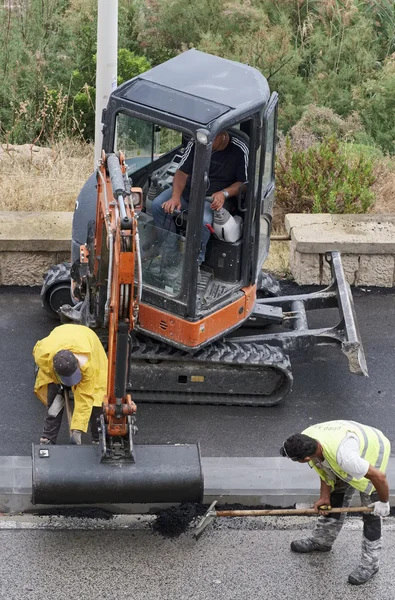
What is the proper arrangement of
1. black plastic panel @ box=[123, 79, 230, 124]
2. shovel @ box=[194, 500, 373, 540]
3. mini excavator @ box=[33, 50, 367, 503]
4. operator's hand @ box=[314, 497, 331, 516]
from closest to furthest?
shovel @ box=[194, 500, 373, 540], operator's hand @ box=[314, 497, 331, 516], mini excavator @ box=[33, 50, 367, 503], black plastic panel @ box=[123, 79, 230, 124]

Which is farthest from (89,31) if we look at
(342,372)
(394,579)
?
(394,579)

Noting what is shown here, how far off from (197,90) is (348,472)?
122 inches

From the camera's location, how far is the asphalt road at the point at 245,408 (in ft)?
24.7

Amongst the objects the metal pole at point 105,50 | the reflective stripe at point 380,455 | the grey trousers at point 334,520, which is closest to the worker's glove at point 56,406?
the grey trousers at point 334,520

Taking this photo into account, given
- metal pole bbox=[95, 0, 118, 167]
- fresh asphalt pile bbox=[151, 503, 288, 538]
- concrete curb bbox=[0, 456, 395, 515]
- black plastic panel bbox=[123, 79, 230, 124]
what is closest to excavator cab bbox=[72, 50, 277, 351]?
black plastic panel bbox=[123, 79, 230, 124]

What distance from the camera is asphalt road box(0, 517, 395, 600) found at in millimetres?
6008

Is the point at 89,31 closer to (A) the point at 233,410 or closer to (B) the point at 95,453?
(A) the point at 233,410

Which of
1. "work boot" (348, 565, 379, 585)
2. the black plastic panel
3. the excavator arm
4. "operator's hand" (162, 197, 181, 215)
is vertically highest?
the black plastic panel

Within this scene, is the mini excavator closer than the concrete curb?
No

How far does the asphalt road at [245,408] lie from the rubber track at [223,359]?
0.25ft

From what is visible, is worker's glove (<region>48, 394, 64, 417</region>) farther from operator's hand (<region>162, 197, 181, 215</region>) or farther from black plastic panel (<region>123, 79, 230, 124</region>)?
black plastic panel (<region>123, 79, 230, 124</region>)

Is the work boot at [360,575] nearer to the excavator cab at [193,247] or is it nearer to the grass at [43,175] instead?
the excavator cab at [193,247]

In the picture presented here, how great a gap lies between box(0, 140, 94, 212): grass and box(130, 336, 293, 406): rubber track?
337cm

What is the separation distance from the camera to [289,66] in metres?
14.7
